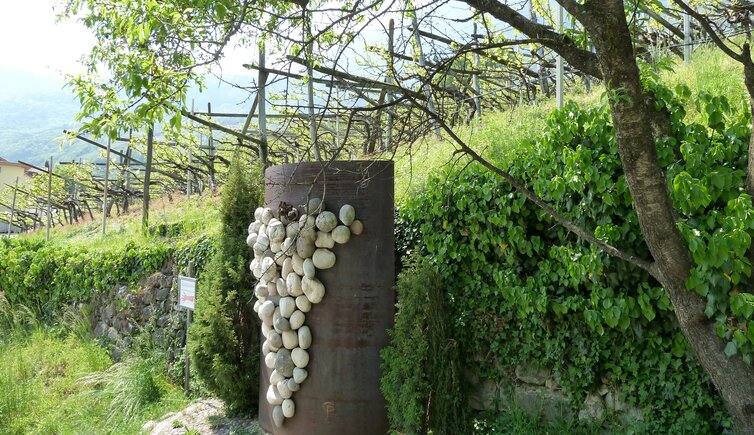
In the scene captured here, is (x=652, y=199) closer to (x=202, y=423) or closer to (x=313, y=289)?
(x=313, y=289)

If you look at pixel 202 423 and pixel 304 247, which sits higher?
pixel 304 247

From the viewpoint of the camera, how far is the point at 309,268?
5.54m

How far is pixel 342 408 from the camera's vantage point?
18.2ft

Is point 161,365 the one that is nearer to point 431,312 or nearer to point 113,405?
point 113,405

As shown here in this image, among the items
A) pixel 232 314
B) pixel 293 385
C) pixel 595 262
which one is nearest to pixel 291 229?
pixel 293 385

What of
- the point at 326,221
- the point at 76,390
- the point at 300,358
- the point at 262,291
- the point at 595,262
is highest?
the point at 326,221

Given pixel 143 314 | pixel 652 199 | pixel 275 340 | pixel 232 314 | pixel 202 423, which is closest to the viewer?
pixel 652 199

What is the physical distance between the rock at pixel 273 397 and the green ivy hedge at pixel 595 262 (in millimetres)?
1879

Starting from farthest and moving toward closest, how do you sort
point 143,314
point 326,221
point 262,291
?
point 143,314, point 262,291, point 326,221

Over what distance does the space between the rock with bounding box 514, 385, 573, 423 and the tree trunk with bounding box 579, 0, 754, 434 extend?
145 cm

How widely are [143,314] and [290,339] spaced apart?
5499mm

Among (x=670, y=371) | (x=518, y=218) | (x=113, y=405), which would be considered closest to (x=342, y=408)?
(x=518, y=218)

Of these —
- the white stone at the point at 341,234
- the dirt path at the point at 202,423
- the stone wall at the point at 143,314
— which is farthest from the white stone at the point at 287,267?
the stone wall at the point at 143,314

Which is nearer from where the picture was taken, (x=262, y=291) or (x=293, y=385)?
(x=293, y=385)
